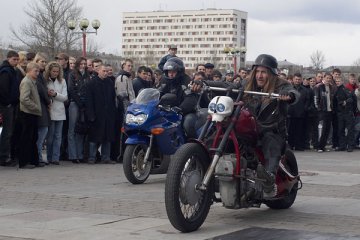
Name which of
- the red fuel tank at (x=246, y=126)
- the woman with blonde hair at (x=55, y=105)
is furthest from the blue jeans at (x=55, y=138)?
the red fuel tank at (x=246, y=126)

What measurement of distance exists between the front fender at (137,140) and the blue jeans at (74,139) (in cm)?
334

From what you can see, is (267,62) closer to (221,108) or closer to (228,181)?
(221,108)

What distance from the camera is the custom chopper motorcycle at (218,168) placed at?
25.0 ft

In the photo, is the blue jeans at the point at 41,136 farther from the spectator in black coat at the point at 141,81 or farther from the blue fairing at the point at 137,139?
the blue fairing at the point at 137,139

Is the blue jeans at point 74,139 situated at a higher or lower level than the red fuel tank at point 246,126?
lower

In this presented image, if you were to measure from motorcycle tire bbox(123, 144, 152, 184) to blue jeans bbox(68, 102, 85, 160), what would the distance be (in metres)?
3.32

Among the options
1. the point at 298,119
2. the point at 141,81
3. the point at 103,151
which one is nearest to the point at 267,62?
the point at 141,81

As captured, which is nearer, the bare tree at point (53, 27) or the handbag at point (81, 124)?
the handbag at point (81, 124)

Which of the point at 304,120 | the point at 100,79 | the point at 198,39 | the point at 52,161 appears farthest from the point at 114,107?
the point at 198,39

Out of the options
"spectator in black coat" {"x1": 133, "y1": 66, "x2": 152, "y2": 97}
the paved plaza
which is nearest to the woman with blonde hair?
the paved plaza

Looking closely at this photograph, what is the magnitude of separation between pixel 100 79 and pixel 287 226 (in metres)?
7.73

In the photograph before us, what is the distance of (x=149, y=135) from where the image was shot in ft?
39.4

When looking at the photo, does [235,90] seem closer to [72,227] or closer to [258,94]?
[258,94]

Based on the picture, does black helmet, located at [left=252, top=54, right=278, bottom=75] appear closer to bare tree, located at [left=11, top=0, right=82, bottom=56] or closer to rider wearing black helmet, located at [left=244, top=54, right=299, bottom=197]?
rider wearing black helmet, located at [left=244, top=54, right=299, bottom=197]
